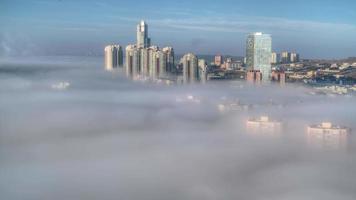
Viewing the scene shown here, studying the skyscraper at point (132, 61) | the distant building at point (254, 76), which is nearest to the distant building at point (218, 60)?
the distant building at point (254, 76)

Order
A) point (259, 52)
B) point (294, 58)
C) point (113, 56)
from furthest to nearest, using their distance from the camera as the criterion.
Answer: point (113, 56)
point (259, 52)
point (294, 58)

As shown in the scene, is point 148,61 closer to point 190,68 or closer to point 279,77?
point 190,68

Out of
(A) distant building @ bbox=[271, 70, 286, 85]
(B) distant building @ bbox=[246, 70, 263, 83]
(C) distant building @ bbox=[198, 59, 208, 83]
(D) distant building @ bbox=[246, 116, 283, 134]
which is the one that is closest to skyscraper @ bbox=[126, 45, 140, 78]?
(C) distant building @ bbox=[198, 59, 208, 83]

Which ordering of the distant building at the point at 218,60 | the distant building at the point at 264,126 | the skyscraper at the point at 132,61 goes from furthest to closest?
the skyscraper at the point at 132,61, the distant building at the point at 218,60, the distant building at the point at 264,126

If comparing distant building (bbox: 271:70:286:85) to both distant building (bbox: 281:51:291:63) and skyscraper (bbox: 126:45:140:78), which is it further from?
skyscraper (bbox: 126:45:140:78)

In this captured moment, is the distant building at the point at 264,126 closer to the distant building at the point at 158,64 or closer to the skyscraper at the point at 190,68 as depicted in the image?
the skyscraper at the point at 190,68

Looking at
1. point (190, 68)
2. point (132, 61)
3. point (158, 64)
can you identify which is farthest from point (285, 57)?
point (132, 61)

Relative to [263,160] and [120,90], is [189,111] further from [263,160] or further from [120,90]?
[263,160]
